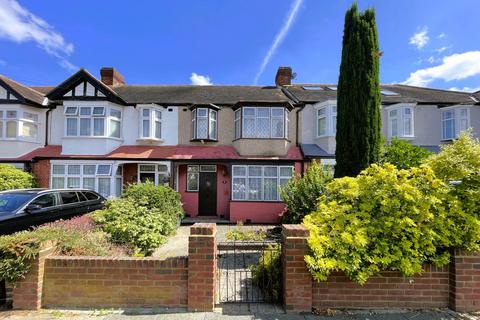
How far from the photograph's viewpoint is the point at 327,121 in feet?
43.0

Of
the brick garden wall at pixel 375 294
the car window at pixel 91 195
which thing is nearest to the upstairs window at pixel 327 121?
the brick garden wall at pixel 375 294

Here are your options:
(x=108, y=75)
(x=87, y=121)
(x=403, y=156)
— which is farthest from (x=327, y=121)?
(x=108, y=75)

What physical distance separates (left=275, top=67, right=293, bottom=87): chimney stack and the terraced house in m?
2.73

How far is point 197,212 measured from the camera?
13.5 meters

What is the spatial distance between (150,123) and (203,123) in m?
2.72

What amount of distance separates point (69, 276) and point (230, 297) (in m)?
2.54

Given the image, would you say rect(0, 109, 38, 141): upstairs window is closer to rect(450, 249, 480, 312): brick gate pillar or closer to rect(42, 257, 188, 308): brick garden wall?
rect(42, 257, 188, 308): brick garden wall

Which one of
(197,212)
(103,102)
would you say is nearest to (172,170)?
(197,212)

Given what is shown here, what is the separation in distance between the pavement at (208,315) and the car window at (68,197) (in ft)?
16.0

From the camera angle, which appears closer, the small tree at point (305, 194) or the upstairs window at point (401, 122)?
the small tree at point (305, 194)

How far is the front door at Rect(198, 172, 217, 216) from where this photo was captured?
535 inches

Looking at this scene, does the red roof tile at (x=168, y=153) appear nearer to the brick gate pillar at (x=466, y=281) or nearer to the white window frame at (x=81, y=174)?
the white window frame at (x=81, y=174)

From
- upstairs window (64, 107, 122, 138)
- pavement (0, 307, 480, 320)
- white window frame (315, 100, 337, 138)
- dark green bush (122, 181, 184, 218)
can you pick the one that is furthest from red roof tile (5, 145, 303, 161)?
pavement (0, 307, 480, 320)

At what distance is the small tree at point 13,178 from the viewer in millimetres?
11120
